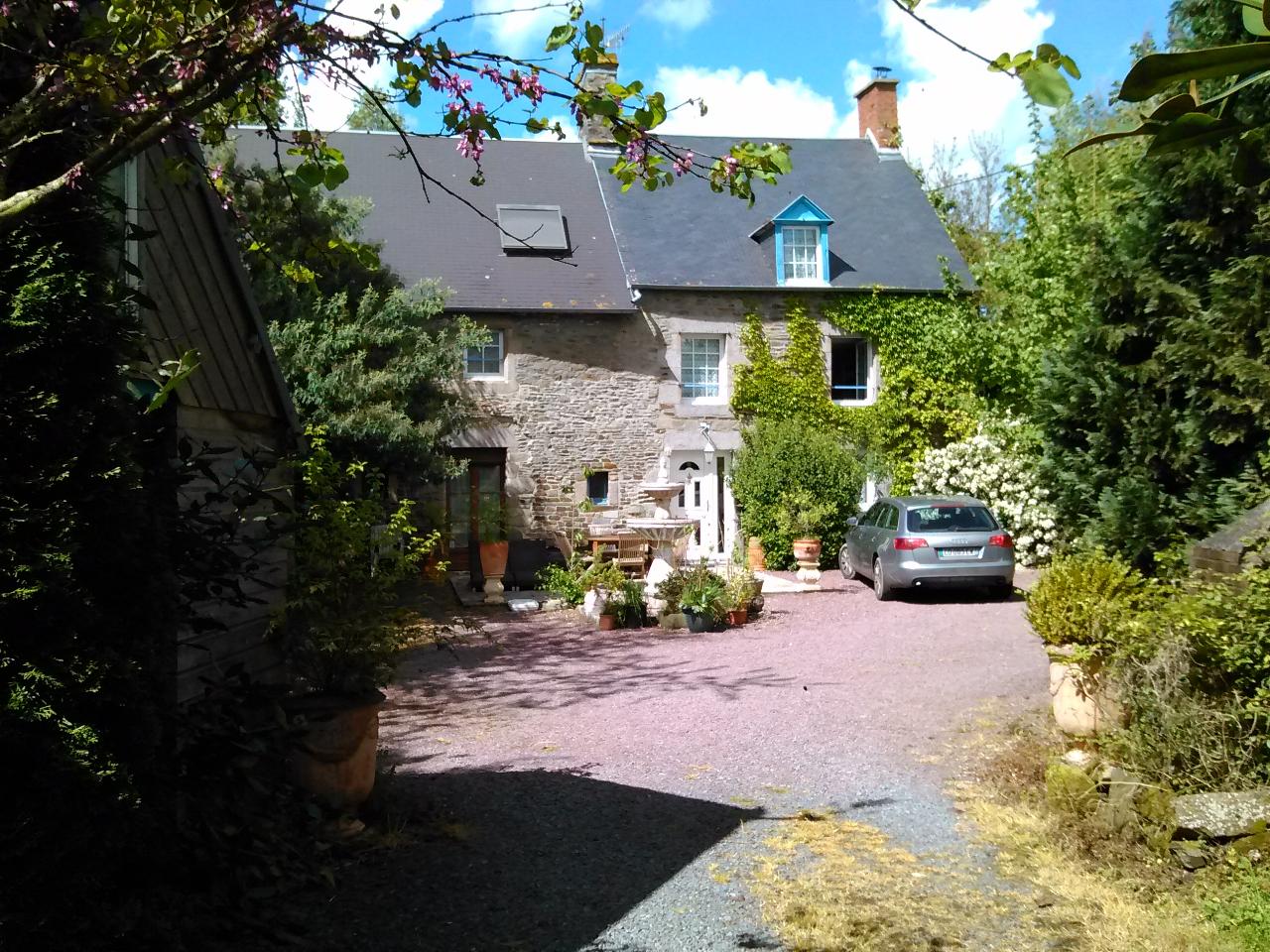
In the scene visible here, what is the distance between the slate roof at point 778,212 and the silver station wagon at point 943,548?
6337 mm

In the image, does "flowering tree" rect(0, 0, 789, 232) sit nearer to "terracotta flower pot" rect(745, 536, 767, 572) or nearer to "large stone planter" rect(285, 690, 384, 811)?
"large stone planter" rect(285, 690, 384, 811)

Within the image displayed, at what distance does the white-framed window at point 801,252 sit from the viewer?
2000 cm

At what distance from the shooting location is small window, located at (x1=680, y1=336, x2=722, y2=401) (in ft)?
64.8

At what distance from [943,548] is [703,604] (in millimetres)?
3737

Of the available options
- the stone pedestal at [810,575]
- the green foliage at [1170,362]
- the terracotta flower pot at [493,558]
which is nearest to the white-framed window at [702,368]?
the stone pedestal at [810,575]

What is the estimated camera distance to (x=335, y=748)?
536 cm

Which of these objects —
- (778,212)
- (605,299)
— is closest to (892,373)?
(778,212)

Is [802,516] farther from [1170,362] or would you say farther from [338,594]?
[338,594]

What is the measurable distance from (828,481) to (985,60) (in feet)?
52.9

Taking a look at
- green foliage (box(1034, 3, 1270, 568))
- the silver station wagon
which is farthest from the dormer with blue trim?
green foliage (box(1034, 3, 1270, 568))

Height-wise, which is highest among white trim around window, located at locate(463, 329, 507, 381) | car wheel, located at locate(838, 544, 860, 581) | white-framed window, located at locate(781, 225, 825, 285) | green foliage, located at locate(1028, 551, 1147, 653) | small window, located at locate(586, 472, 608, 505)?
white-framed window, located at locate(781, 225, 825, 285)

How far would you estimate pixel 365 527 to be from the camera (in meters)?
5.55

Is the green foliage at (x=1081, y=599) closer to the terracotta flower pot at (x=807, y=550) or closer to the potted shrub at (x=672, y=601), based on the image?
the potted shrub at (x=672, y=601)

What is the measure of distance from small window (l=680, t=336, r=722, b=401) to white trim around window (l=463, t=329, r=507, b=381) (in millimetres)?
3367
